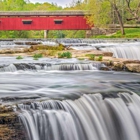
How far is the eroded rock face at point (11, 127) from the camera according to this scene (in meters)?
7.81

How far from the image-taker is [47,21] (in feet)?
177

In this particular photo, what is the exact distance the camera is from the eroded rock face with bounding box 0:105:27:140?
307 inches

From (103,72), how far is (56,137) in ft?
28.9

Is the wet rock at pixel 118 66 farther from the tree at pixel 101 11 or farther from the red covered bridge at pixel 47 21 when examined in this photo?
the red covered bridge at pixel 47 21

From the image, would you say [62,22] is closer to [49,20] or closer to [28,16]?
[49,20]

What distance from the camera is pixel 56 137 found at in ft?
27.9

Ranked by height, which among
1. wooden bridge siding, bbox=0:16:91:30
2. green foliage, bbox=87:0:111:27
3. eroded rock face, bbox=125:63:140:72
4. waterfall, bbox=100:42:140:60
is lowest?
waterfall, bbox=100:42:140:60

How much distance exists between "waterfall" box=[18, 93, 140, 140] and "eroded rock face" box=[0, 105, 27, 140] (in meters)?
0.15

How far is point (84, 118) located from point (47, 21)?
45.6 meters

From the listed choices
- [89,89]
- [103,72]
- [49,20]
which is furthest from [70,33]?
[89,89]

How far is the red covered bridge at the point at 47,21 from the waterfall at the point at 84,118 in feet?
143

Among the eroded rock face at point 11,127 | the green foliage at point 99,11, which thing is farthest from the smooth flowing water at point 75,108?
the green foliage at point 99,11

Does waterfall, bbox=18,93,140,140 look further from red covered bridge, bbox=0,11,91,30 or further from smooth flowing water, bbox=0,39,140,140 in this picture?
red covered bridge, bbox=0,11,91,30

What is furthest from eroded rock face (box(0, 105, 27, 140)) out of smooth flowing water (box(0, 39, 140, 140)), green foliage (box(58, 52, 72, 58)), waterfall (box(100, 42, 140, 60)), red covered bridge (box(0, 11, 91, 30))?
red covered bridge (box(0, 11, 91, 30))
